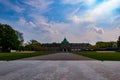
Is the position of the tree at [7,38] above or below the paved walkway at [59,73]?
above

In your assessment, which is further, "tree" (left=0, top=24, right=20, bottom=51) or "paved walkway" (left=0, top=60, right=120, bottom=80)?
"tree" (left=0, top=24, right=20, bottom=51)

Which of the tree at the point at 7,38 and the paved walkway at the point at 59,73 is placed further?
the tree at the point at 7,38

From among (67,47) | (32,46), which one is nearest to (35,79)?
(32,46)

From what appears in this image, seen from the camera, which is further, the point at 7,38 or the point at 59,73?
the point at 7,38

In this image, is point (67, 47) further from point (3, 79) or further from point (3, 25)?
point (3, 79)

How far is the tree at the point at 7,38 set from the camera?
87.0m

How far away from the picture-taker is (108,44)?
522 ft

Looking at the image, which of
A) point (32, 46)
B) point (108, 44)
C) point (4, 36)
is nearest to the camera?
point (4, 36)

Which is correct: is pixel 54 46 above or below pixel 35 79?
above

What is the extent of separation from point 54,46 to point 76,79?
191 metres

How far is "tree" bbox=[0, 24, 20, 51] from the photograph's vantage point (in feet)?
285

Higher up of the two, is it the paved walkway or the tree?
the tree

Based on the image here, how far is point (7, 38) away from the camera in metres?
88.1

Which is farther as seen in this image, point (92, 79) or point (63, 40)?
point (63, 40)
